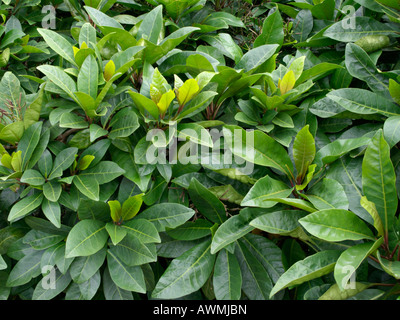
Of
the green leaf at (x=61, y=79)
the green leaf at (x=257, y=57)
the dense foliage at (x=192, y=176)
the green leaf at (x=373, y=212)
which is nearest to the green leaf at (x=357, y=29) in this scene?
the dense foliage at (x=192, y=176)

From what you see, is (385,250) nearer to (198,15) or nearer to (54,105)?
(54,105)

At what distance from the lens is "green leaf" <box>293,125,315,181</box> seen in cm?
140

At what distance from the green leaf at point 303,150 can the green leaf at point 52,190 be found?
943mm

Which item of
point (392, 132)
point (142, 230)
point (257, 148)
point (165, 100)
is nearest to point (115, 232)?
point (142, 230)

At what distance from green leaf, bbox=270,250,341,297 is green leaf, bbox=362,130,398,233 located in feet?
0.73

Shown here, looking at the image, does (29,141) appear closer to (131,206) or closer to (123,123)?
(123,123)

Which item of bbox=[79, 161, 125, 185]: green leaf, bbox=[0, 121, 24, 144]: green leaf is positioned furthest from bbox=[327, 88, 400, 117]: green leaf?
bbox=[0, 121, 24, 144]: green leaf

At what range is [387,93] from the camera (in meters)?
1.60

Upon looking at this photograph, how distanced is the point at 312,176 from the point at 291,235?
0.25 metres

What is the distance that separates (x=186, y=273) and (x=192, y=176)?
0.39m

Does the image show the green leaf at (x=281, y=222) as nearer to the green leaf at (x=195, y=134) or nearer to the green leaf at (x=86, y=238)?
the green leaf at (x=195, y=134)

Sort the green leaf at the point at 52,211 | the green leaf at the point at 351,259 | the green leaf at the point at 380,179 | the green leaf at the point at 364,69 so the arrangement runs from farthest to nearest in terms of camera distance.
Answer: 1. the green leaf at the point at 364,69
2. the green leaf at the point at 52,211
3. the green leaf at the point at 380,179
4. the green leaf at the point at 351,259

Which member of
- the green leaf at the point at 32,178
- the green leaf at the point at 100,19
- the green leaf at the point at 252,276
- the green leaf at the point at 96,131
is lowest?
the green leaf at the point at 252,276

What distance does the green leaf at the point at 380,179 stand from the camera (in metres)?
1.27
